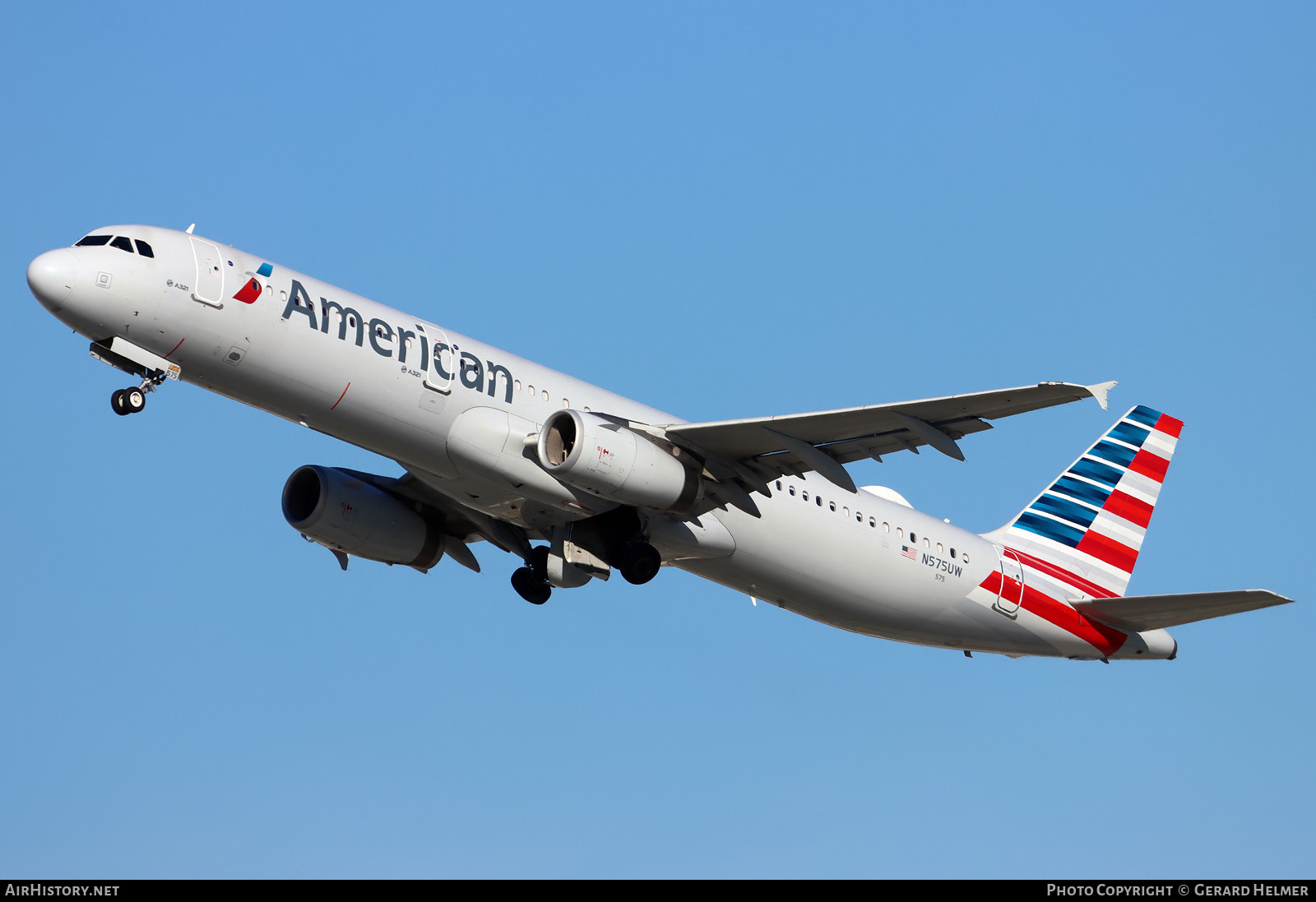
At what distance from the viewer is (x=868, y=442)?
92.2 ft

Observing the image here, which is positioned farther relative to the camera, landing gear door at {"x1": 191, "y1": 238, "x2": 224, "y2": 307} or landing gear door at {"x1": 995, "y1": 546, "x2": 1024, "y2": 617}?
landing gear door at {"x1": 995, "y1": 546, "x2": 1024, "y2": 617}

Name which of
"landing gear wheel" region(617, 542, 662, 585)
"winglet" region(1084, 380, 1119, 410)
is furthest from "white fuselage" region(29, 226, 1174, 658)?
"winglet" region(1084, 380, 1119, 410)

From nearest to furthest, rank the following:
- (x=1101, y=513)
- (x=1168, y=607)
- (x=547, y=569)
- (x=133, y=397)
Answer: (x=133, y=397) → (x=547, y=569) → (x=1168, y=607) → (x=1101, y=513)

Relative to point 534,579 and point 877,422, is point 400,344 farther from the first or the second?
point 877,422

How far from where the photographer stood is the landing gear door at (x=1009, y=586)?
3359 cm

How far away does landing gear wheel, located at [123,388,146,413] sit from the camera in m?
25.7

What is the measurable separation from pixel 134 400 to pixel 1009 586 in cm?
1917

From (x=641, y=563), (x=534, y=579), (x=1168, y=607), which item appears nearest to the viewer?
(x=641, y=563)

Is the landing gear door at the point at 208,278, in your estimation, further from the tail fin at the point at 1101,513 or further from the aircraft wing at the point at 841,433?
the tail fin at the point at 1101,513

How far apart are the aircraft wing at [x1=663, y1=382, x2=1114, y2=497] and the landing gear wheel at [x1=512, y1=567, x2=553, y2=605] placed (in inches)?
247

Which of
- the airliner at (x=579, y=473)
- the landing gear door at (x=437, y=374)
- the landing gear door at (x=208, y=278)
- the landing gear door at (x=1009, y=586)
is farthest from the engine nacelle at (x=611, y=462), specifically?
the landing gear door at (x=1009, y=586)

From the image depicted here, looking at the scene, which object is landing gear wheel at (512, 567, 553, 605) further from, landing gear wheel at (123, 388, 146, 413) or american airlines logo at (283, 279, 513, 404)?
landing gear wheel at (123, 388, 146, 413)

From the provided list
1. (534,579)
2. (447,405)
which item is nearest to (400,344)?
(447,405)

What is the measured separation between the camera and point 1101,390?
77.2ft
